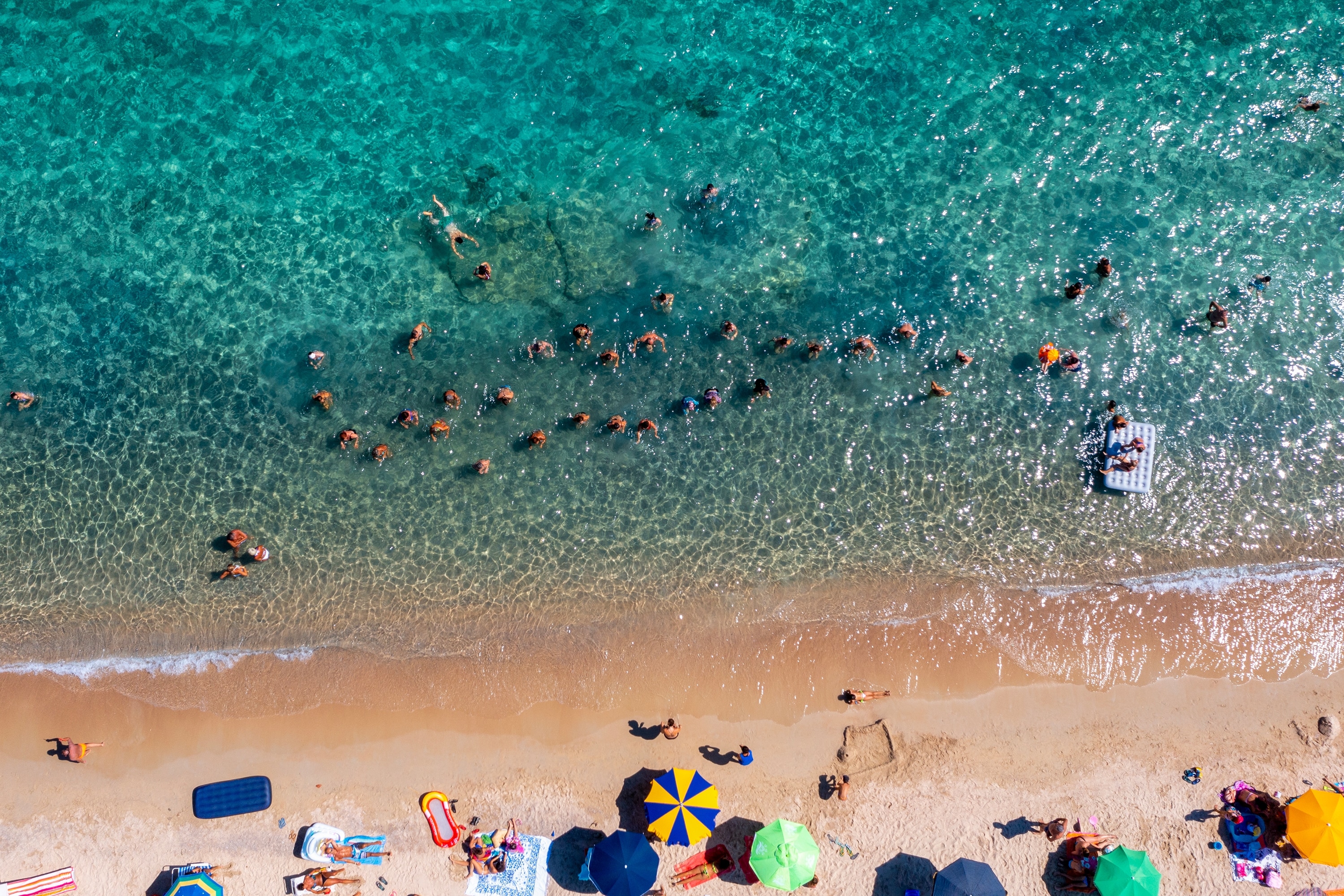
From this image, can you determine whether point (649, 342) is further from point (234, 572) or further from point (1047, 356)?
point (234, 572)

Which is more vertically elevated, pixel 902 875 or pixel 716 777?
pixel 716 777

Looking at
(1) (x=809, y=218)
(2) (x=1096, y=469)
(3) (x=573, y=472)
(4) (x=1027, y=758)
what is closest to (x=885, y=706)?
(4) (x=1027, y=758)

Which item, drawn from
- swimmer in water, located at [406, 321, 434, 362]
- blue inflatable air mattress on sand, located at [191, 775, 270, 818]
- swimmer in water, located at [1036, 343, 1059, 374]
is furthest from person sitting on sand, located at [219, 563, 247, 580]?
swimmer in water, located at [1036, 343, 1059, 374]

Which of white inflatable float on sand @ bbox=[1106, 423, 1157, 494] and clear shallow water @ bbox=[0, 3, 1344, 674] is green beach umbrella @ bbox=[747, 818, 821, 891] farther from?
white inflatable float on sand @ bbox=[1106, 423, 1157, 494]

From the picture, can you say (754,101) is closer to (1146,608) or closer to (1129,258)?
(1129,258)

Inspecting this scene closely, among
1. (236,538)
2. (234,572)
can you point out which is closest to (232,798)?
(234,572)

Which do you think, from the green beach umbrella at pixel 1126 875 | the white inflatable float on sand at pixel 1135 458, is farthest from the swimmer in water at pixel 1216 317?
the green beach umbrella at pixel 1126 875
